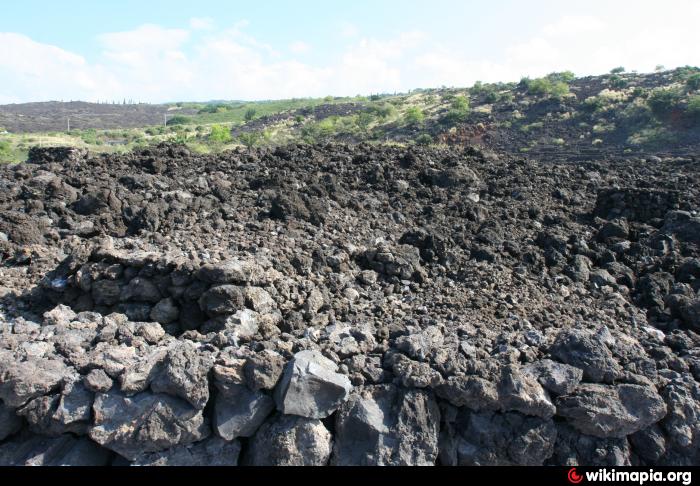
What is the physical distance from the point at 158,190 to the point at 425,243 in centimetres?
468

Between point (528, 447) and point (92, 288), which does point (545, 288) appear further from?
point (92, 288)

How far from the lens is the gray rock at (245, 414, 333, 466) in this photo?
3295 mm

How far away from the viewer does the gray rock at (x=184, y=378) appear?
3361mm

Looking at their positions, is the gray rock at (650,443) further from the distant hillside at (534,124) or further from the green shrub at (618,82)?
the green shrub at (618,82)

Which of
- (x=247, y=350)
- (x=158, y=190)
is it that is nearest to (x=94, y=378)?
(x=247, y=350)

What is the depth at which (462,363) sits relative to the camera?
146 inches

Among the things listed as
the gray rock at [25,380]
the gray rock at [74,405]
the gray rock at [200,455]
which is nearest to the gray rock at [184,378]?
the gray rock at [200,455]

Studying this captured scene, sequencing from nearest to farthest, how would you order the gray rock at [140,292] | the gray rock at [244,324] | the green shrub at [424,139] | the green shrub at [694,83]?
the gray rock at [244,324] → the gray rock at [140,292] → the green shrub at [424,139] → the green shrub at [694,83]

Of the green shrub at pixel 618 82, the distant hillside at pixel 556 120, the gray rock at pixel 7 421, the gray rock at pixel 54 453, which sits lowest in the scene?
the gray rock at pixel 54 453

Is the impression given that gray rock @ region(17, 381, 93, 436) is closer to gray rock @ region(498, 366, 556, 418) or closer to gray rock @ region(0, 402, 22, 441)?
gray rock @ region(0, 402, 22, 441)

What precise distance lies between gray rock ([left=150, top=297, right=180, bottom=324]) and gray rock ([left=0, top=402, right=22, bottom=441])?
1.53m

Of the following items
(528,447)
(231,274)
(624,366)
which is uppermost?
(231,274)

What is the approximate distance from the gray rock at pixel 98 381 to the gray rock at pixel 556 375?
2.88 meters

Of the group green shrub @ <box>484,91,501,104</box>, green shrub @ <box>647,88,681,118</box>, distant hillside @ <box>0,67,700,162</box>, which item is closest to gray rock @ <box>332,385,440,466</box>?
distant hillside @ <box>0,67,700,162</box>
